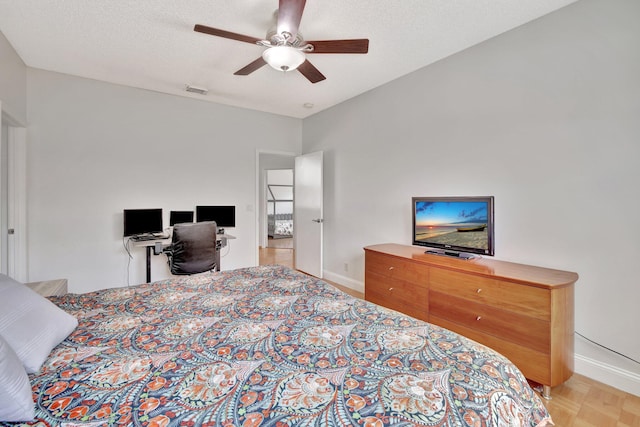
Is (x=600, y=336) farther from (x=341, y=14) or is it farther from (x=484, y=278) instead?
(x=341, y=14)

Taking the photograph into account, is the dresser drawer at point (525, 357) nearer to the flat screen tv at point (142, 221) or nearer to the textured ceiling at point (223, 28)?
the textured ceiling at point (223, 28)

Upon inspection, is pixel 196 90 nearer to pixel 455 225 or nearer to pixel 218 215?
pixel 218 215

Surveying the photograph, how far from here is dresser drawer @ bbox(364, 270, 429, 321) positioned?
8.60ft

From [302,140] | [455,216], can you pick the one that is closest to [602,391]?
[455,216]

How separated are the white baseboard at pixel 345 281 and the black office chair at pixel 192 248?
186cm

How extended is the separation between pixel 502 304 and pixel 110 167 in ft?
14.2

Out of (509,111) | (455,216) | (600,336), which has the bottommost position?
(600,336)

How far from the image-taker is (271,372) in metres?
1.04

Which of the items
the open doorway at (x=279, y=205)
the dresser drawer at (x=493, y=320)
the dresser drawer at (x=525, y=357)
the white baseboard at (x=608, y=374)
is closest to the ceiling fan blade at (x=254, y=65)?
the dresser drawer at (x=493, y=320)

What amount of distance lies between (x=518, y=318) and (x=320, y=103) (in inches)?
140

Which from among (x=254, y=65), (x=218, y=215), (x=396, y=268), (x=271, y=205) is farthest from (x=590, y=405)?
(x=271, y=205)

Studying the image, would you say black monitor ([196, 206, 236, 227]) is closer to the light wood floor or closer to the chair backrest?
the chair backrest

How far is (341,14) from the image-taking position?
2.23 metres

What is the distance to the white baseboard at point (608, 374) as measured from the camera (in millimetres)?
1910
